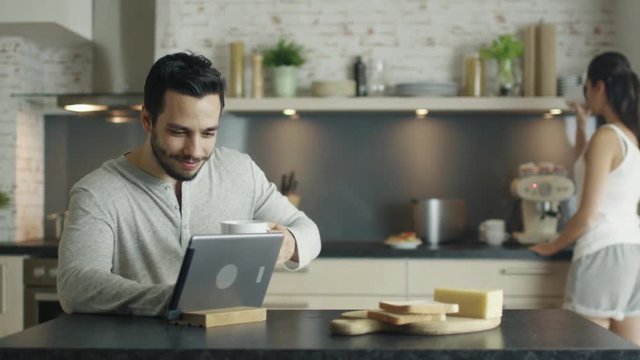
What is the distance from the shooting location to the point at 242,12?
5.43m

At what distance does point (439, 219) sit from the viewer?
204 inches

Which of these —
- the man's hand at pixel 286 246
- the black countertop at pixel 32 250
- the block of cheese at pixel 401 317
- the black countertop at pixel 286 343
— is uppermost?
the man's hand at pixel 286 246

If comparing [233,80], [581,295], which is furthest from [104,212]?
[233,80]

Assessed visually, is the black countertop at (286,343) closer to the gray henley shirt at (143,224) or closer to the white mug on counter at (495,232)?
the gray henley shirt at (143,224)

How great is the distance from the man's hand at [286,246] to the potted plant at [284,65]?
8.55ft

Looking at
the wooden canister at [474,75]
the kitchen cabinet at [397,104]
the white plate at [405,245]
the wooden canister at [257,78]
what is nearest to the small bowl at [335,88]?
the kitchen cabinet at [397,104]

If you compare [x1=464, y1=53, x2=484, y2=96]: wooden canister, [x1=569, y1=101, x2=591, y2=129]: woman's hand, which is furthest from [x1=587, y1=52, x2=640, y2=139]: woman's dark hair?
[x1=464, y1=53, x2=484, y2=96]: wooden canister

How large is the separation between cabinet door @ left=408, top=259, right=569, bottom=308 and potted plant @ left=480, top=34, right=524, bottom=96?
1.02 metres

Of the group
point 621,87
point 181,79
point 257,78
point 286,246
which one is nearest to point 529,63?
point 621,87

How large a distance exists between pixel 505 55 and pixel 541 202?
0.82 metres

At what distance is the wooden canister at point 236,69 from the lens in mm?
5250

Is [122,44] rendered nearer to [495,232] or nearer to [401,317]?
[495,232]

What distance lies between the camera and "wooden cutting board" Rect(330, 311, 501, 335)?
2107 millimetres

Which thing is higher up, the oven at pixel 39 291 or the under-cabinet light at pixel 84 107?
the under-cabinet light at pixel 84 107
